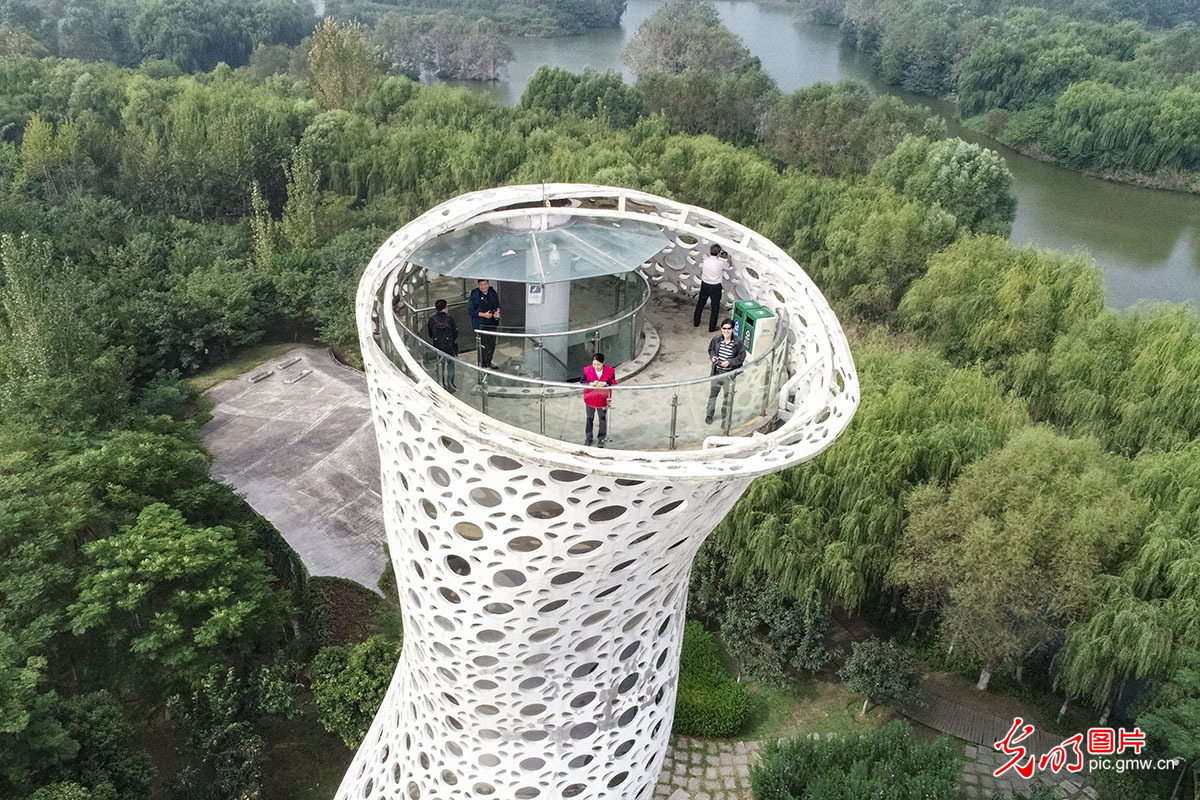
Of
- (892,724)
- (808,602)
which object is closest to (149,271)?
(808,602)

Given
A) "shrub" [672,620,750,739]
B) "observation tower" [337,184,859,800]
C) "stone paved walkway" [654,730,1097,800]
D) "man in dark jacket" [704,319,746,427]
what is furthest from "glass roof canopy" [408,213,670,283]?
"stone paved walkway" [654,730,1097,800]

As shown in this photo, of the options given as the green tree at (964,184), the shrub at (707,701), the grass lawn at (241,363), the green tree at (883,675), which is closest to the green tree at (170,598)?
the shrub at (707,701)

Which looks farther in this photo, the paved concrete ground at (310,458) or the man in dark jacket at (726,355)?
the paved concrete ground at (310,458)

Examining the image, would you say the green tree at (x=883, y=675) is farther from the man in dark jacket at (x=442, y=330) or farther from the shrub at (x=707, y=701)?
the man in dark jacket at (x=442, y=330)

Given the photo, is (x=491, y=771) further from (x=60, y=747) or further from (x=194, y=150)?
(x=194, y=150)

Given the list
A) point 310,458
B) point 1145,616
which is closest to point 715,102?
point 310,458

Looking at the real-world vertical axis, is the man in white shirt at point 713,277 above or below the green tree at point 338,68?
above

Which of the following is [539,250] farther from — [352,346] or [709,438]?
[352,346]
